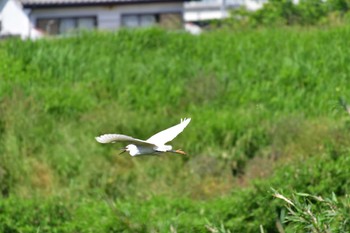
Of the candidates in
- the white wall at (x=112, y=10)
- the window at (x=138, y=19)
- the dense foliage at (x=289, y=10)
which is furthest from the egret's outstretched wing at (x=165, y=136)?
the window at (x=138, y=19)

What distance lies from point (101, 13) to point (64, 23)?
117cm

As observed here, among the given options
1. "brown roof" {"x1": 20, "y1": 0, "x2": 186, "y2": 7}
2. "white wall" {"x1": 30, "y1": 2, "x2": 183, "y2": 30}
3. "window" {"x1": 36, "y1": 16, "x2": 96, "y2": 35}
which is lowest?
"window" {"x1": 36, "y1": 16, "x2": 96, "y2": 35}

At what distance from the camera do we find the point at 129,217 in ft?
28.1

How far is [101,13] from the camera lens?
33.3 meters

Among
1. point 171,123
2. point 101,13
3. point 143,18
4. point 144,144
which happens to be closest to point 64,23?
point 101,13

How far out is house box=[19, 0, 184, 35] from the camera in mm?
32719

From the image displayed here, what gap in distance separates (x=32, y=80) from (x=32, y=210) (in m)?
7.86

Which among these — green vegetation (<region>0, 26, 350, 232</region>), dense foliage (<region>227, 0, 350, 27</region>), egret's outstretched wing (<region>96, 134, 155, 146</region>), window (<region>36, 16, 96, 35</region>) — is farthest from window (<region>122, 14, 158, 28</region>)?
egret's outstretched wing (<region>96, 134, 155, 146</region>)

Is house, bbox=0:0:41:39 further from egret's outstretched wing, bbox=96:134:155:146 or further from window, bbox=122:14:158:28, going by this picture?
egret's outstretched wing, bbox=96:134:155:146

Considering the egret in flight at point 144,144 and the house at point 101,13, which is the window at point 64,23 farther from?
the egret in flight at point 144,144

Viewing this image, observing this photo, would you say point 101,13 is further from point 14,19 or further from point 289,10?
point 289,10

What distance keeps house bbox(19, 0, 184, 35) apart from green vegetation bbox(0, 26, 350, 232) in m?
12.2

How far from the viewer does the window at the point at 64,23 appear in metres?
32.2

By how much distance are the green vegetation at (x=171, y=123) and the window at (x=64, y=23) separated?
1172 centimetres
